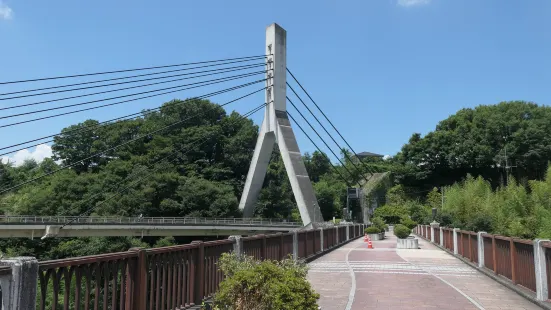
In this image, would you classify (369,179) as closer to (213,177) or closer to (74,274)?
(213,177)

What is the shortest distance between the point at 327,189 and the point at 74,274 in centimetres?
6628

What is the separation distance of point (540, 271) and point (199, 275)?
17.3ft

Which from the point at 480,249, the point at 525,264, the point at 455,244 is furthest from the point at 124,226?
the point at 525,264

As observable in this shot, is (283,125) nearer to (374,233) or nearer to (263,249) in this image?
(374,233)

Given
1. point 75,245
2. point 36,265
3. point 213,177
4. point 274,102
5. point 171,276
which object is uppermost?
point 274,102

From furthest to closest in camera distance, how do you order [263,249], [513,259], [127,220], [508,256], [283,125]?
[127,220], [283,125], [263,249], [508,256], [513,259]

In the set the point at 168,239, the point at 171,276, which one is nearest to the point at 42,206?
the point at 168,239

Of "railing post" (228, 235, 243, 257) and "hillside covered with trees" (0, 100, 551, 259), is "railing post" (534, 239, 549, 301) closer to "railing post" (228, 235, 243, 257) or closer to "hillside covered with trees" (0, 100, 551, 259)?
"railing post" (228, 235, 243, 257)

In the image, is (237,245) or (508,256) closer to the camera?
(237,245)

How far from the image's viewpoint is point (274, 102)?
→ 39.6 meters

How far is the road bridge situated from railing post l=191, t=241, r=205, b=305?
37.7m

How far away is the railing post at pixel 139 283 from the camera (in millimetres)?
4609

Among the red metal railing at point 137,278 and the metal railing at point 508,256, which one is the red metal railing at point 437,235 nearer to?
the metal railing at point 508,256

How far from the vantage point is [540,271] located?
6.99 meters
